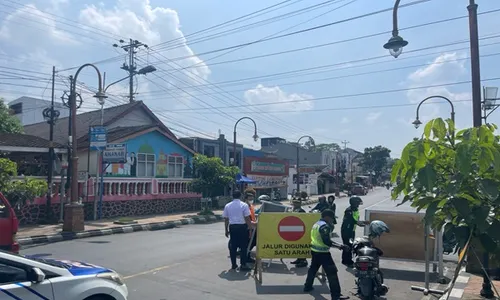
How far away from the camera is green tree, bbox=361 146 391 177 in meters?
108

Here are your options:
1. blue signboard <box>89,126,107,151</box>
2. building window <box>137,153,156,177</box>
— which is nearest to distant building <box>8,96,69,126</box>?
building window <box>137,153,156,177</box>

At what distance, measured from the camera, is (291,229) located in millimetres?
9453

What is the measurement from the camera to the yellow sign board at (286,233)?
367 inches

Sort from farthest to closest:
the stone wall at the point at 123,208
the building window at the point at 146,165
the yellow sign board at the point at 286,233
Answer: the building window at the point at 146,165
the stone wall at the point at 123,208
the yellow sign board at the point at 286,233

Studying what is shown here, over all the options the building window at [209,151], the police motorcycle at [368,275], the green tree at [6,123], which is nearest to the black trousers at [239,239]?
the police motorcycle at [368,275]

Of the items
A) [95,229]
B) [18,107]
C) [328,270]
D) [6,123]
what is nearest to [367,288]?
[328,270]

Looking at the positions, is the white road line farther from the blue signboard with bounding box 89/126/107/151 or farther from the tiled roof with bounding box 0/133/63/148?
the tiled roof with bounding box 0/133/63/148

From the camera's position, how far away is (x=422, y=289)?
330 inches

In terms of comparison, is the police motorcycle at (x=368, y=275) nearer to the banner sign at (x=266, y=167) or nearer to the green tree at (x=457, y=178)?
the green tree at (x=457, y=178)

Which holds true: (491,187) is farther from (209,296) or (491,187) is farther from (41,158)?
(41,158)

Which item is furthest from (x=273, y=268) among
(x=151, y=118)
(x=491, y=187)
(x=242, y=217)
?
(x=151, y=118)


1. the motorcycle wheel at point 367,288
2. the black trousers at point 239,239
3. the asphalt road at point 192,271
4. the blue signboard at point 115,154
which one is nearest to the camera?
the motorcycle wheel at point 367,288

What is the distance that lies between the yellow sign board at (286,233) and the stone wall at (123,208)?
12.1 metres

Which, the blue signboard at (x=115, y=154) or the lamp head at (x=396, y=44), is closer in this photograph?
the lamp head at (x=396, y=44)
